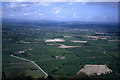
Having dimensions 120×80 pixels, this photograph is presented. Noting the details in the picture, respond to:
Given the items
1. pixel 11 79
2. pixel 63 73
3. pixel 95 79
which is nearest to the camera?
pixel 11 79

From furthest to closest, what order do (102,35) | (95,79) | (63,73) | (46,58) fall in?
1. (102,35)
2. (46,58)
3. (63,73)
4. (95,79)

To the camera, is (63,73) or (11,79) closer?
(11,79)

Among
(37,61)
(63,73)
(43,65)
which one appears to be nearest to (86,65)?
(63,73)

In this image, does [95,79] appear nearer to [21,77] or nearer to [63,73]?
[63,73]

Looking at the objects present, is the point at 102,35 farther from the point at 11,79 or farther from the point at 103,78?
the point at 11,79

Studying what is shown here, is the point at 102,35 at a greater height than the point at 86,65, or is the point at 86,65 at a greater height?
the point at 102,35

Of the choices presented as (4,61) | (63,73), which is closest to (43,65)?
(63,73)
